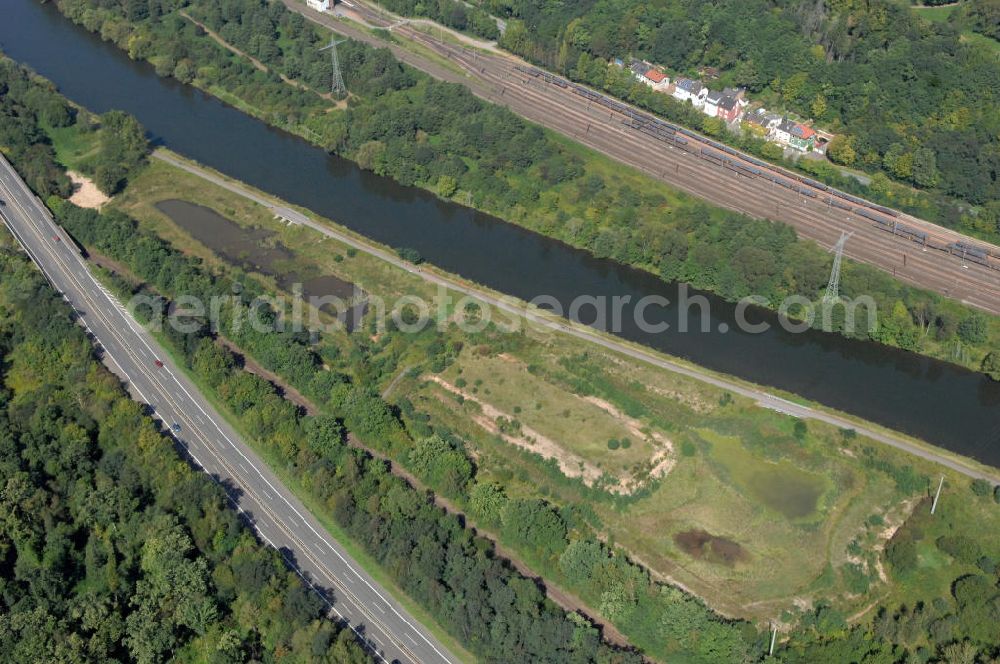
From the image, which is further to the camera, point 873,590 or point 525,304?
point 525,304

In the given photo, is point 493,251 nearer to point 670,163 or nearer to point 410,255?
point 410,255

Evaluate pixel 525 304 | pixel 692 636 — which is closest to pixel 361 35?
pixel 525 304

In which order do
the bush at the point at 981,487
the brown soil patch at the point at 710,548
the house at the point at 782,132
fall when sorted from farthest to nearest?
the house at the point at 782,132 → the bush at the point at 981,487 → the brown soil patch at the point at 710,548

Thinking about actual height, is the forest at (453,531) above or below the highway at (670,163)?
below

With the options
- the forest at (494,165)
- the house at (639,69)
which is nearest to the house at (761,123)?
the house at (639,69)

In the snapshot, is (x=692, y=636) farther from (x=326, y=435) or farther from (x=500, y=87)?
(x=500, y=87)

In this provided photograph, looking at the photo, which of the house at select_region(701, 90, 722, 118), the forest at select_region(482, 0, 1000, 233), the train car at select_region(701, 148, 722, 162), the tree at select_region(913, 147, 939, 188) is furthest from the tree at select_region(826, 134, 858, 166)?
the house at select_region(701, 90, 722, 118)

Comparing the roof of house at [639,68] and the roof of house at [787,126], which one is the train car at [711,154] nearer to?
the roof of house at [787,126]
